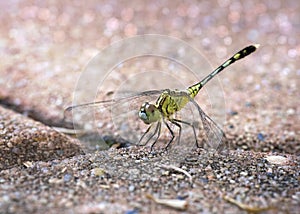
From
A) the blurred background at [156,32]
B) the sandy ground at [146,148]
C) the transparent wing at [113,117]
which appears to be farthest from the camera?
the blurred background at [156,32]


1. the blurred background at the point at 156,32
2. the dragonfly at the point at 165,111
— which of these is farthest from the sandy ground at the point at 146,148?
the dragonfly at the point at 165,111

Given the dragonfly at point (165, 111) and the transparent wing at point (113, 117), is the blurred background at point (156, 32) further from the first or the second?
the dragonfly at point (165, 111)

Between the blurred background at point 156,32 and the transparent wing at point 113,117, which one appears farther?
the blurred background at point 156,32

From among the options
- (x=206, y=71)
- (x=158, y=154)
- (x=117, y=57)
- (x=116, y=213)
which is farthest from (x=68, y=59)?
(x=116, y=213)

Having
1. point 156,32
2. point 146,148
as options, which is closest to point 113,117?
point 146,148

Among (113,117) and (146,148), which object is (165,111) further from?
(113,117)

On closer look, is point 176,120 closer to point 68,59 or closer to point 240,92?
point 240,92
